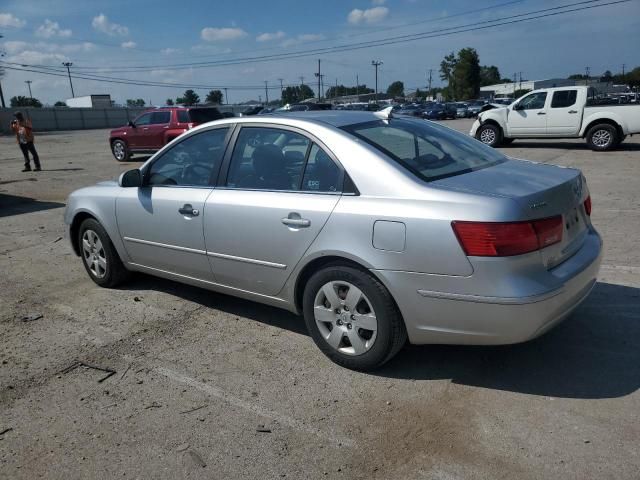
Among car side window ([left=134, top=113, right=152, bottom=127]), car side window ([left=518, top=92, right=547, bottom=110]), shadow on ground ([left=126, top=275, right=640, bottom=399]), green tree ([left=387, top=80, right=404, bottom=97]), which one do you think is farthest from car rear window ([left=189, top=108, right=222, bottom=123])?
green tree ([left=387, top=80, right=404, bottom=97])

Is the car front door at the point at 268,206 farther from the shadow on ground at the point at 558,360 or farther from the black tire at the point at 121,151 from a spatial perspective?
the black tire at the point at 121,151

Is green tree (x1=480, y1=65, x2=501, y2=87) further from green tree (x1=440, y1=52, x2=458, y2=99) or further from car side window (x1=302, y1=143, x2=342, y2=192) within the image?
car side window (x1=302, y1=143, x2=342, y2=192)

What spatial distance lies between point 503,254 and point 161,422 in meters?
2.10

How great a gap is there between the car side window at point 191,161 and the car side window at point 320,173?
2.85 ft

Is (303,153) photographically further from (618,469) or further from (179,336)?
(618,469)

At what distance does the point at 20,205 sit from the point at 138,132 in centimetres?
859

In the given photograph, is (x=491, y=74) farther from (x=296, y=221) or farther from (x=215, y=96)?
(x=296, y=221)

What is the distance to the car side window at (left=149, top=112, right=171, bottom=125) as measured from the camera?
1777 centimetres

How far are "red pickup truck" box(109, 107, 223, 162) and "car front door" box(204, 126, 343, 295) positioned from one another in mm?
13805

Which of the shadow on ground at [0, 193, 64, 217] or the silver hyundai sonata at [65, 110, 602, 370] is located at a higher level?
the silver hyundai sonata at [65, 110, 602, 370]

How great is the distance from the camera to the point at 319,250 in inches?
134

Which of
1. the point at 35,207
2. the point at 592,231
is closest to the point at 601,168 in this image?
the point at 592,231

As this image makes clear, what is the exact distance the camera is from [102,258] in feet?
17.0

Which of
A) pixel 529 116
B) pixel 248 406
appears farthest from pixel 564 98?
pixel 248 406
